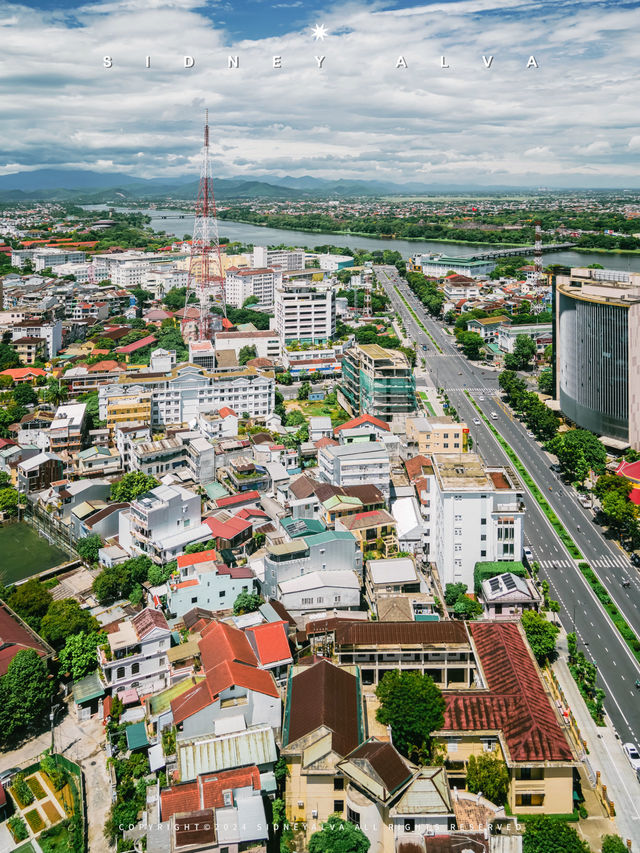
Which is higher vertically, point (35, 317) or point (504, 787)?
point (35, 317)

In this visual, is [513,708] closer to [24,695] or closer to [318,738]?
[318,738]

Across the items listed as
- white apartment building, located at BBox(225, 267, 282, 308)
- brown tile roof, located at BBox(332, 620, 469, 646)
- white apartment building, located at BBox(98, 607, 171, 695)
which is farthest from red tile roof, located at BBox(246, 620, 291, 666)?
white apartment building, located at BBox(225, 267, 282, 308)

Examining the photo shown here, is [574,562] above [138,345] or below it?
below

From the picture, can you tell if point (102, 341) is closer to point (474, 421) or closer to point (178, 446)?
point (178, 446)

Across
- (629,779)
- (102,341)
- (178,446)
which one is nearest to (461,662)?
(629,779)

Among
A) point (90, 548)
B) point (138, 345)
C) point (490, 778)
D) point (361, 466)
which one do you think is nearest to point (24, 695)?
point (90, 548)

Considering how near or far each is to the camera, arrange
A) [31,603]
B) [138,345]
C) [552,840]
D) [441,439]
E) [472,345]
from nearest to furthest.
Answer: [552,840], [31,603], [441,439], [138,345], [472,345]
